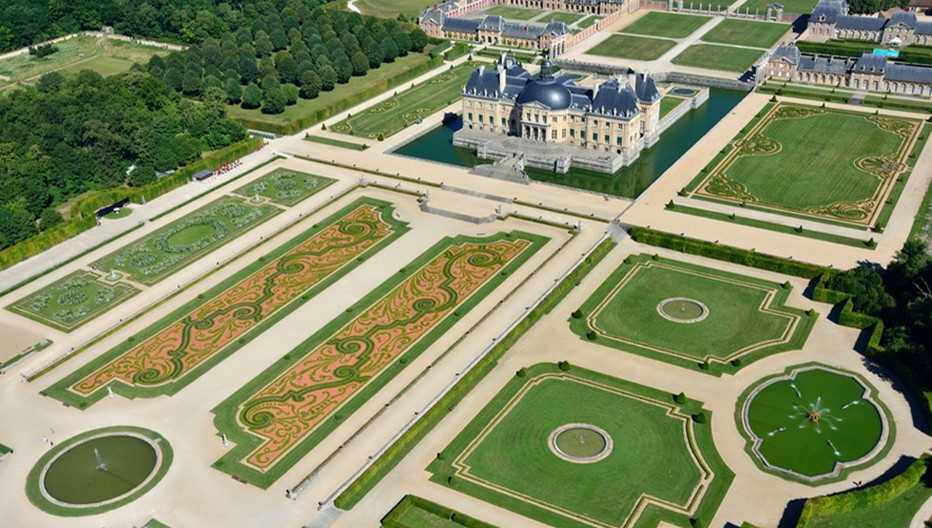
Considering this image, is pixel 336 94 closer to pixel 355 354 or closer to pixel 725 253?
pixel 355 354

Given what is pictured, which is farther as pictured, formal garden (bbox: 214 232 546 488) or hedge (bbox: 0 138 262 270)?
hedge (bbox: 0 138 262 270)

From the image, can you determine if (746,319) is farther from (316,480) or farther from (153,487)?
(153,487)

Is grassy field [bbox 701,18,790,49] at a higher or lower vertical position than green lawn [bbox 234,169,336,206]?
higher

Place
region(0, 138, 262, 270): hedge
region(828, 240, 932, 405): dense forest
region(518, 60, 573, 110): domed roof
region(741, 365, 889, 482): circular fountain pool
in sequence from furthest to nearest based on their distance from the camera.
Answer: region(518, 60, 573, 110): domed roof < region(0, 138, 262, 270): hedge < region(828, 240, 932, 405): dense forest < region(741, 365, 889, 482): circular fountain pool

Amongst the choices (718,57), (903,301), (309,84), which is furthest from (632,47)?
(903,301)

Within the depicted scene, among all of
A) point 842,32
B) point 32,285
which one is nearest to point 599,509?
point 32,285

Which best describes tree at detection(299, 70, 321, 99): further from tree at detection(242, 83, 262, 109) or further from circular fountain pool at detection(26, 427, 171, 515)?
circular fountain pool at detection(26, 427, 171, 515)

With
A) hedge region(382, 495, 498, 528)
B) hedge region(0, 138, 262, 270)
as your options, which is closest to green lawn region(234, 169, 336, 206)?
hedge region(0, 138, 262, 270)
